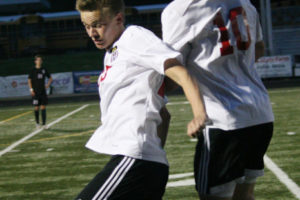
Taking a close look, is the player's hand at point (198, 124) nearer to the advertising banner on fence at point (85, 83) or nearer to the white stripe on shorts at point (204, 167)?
the white stripe on shorts at point (204, 167)

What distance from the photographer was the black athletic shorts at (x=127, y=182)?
7.22ft

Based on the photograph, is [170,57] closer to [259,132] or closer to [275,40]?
[259,132]

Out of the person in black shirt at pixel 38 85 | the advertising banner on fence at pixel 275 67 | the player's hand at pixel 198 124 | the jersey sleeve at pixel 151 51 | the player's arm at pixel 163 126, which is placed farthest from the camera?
Result: the advertising banner on fence at pixel 275 67

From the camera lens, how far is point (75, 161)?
7.73 meters

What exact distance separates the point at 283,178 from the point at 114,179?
392cm

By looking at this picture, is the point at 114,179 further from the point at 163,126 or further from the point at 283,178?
the point at 283,178

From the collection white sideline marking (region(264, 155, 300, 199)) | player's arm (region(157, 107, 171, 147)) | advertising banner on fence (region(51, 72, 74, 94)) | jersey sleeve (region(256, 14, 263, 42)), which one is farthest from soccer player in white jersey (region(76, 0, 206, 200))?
advertising banner on fence (region(51, 72, 74, 94))

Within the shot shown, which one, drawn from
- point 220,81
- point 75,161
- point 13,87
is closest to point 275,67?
point 13,87

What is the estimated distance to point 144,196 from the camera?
2215 millimetres

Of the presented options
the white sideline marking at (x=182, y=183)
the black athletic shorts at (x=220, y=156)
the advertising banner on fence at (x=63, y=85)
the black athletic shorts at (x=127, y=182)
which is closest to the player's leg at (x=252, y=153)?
the black athletic shorts at (x=220, y=156)

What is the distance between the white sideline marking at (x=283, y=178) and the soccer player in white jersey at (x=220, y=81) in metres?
2.53

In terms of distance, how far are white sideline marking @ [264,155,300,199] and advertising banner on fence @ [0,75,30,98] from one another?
24810mm

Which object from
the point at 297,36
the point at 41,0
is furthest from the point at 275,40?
the point at 41,0

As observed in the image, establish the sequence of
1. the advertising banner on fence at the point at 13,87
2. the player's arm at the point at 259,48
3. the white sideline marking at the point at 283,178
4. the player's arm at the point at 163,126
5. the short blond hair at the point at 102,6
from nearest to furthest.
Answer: the short blond hair at the point at 102,6 → the player's arm at the point at 163,126 → the player's arm at the point at 259,48 → the white sideline marking at the point at 283,178 → the advertising banner on fence at the point at 13,87
